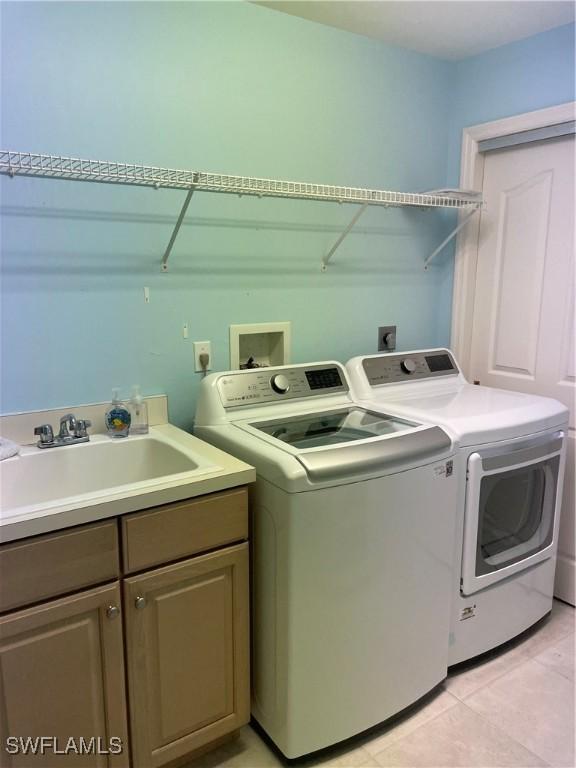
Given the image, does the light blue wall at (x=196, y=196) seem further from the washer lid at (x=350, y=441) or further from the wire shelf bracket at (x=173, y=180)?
the washer lid at (x=350, y=441)

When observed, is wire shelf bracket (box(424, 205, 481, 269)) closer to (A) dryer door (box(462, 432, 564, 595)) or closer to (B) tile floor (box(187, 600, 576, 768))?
(A) dryer door (box(462, 432, 564, 595))

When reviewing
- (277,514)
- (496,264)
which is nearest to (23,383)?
(277,514)

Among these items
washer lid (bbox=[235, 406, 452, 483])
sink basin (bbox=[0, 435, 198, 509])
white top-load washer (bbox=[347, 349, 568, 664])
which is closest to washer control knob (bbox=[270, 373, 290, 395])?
washer lid (bbox=[235, 406, 452, 483])

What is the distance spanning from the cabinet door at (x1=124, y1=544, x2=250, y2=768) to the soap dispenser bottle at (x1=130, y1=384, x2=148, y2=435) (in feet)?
1.86

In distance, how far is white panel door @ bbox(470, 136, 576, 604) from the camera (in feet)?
7.69

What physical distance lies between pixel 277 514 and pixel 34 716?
29.0 inches

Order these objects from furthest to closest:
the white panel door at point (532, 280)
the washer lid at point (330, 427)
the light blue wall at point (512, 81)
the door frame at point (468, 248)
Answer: the door frame at point (468, 248) < the white panel door at point (532, 280) < the light blue wall at point (512, 81) < the washer lid at point (330, 427)

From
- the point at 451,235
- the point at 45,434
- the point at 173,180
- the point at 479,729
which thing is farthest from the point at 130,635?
the point at 451,235

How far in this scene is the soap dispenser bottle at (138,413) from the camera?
6.08 ft

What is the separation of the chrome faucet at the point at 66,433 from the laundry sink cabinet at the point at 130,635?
1.63ft

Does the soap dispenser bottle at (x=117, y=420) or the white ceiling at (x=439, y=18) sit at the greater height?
the white ceiling at (x=439, y=18)

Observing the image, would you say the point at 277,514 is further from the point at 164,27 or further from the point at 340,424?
the point at 164,27

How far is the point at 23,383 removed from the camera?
1.68 m

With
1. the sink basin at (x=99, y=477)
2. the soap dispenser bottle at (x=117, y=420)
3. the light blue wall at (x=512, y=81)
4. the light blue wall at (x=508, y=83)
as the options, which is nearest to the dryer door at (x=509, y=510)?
the sink basin at (x=99, y=477)
